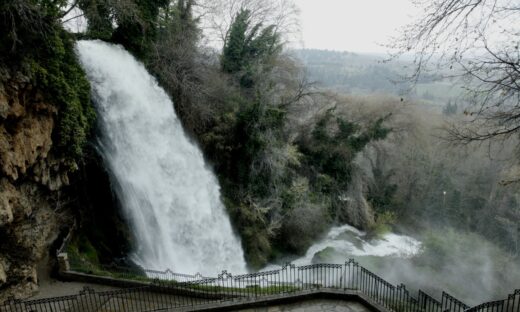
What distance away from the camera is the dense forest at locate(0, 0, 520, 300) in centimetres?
859

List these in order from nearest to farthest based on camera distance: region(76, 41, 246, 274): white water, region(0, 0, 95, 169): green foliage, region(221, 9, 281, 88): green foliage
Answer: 1. region(0, 0, 95, 169): green foliage
2. region(76, 41, 246, 274): white water
3. region(221, 9, 281, 88): green foliage

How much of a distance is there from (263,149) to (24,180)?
10154 millimetres

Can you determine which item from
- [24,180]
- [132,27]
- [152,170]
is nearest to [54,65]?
[24,180]

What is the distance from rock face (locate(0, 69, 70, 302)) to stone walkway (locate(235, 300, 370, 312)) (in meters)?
6.14

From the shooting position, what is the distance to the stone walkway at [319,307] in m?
7.79

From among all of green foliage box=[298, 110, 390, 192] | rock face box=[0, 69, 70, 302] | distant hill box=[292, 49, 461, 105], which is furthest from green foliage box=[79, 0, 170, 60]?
green foliage box=[298, 110, 390, 192]

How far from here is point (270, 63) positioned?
73.0 feet

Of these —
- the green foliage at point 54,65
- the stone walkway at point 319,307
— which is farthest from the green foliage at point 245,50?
the stone walkway at point 319,307

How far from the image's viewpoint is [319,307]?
7.91 m

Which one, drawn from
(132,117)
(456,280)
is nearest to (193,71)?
(132,117)

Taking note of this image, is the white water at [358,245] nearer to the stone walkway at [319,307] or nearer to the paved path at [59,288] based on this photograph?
the stone walkway at [319,307]

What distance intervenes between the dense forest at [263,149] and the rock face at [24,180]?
0.06 meters

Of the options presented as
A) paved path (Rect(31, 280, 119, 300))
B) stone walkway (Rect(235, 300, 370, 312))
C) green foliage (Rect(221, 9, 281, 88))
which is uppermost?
green foliage (Rect(221, 9, 281, 88))

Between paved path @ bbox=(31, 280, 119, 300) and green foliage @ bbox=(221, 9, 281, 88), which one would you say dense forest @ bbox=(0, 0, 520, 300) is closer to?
green foliage @ bbox=(221, 9, 281, 88)
